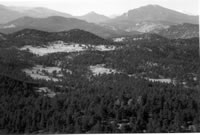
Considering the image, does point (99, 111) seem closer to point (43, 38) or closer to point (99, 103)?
point (99, 103)

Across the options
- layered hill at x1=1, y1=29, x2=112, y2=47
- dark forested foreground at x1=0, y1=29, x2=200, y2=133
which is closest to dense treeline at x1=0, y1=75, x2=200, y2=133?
dark forested foreground at x1=0, y1=29, x2=200, y2=133

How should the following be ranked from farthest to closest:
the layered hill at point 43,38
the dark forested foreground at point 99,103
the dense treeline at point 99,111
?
the layered hill at point 43,38 → the dark forested foreground at point 99,103 → the dense treeline at point 99,111

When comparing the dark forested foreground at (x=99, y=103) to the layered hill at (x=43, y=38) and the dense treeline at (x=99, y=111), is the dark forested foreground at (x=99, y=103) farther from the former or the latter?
the layered hill at (x=43, y=38)

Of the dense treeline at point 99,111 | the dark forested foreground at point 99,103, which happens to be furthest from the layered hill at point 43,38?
the dense treeline at point 99,111

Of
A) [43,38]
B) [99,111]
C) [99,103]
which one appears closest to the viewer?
[99,111]

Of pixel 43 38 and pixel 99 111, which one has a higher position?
pixel 43 38

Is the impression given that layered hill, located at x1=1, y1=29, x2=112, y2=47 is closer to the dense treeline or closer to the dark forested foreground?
the dark forested foreground

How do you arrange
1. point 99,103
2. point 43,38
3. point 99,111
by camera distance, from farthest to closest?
point 43,38 < point 99,103 < point 99,111

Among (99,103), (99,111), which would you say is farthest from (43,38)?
(99,111)

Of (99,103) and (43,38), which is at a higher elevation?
(43,38)

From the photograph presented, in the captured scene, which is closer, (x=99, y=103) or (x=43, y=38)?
(x=99, y=103)

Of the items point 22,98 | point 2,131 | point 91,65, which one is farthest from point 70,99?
point 91,65
